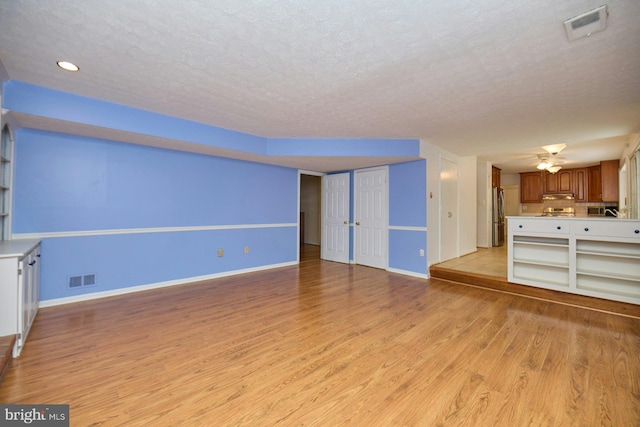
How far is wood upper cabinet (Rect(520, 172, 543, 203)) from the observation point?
8.42 metres

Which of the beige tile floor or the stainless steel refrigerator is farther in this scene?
the stainless steel refrigerator

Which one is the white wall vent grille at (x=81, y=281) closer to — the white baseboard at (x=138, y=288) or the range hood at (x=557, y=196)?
the white baseboard at (x=138, y=288)

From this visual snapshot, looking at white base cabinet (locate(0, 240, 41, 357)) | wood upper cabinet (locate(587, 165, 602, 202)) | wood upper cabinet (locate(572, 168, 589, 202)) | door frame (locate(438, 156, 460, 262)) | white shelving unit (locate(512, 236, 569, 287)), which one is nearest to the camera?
white base cabinet (locate(0, 240, 41, 357))

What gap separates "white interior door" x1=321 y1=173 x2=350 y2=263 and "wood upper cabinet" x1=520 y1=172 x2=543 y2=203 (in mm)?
6321

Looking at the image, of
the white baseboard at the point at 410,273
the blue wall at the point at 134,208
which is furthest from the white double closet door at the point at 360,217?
the blue wall at the point at 134,208

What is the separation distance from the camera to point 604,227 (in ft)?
11.4

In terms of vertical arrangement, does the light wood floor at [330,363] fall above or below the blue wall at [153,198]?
below

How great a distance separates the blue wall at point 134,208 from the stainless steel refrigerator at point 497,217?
6.23 meters

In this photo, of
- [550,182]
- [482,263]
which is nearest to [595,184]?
[550,182]

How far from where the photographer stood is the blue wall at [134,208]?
11.0ft

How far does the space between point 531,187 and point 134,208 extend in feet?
33.9

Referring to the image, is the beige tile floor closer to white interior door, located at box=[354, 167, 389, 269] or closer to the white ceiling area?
white interior door, located at box=[354, 167, 389, 269]

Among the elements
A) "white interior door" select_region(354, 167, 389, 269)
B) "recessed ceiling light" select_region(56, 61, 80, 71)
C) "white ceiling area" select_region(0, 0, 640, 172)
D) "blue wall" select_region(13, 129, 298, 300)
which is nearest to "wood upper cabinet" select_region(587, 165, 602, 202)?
"white ceiling area" select_region(0, 0, 640, 172)

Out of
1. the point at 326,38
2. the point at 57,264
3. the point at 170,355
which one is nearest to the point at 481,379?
the point at 170,355
